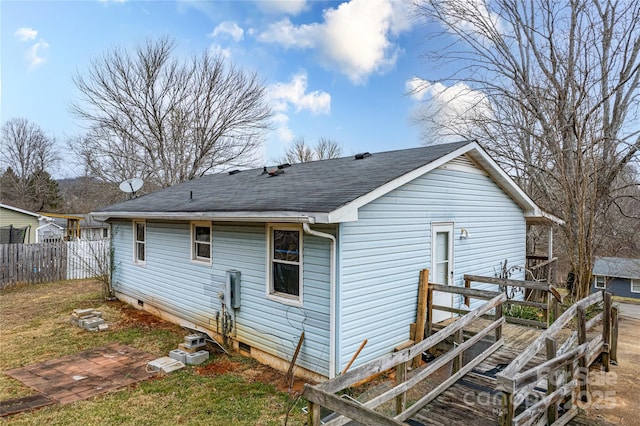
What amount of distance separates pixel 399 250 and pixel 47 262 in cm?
1430

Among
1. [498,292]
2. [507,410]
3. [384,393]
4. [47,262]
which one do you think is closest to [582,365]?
[498,292]

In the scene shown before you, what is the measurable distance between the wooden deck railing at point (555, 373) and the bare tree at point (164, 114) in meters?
21.5

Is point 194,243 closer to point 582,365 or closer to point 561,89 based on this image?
point 582,365

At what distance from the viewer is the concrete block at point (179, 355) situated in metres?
6.32

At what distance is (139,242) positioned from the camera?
10.3 meters

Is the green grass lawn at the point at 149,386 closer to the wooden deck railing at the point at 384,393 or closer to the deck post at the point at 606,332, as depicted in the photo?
the wooden deck railing at the point at 384,393

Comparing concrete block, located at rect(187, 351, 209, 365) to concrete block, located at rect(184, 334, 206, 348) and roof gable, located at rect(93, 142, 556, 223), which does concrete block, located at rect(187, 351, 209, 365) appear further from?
roof gable, located at rect(93, 142, 556, 223)

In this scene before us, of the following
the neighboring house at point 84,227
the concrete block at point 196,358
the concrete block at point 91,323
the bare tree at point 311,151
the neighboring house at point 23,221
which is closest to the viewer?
the concrete block at point 196,358

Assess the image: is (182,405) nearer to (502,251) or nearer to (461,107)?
(502,251)

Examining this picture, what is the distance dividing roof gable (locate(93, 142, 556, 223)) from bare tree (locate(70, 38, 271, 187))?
13.5 meters

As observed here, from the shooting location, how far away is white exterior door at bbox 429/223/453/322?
23.4 feet

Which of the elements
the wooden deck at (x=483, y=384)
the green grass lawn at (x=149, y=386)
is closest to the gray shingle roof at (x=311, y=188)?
the wooden deck at (x=483, y=384)

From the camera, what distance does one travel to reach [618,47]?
10969 millimetres

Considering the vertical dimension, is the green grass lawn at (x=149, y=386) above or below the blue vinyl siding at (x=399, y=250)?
below
